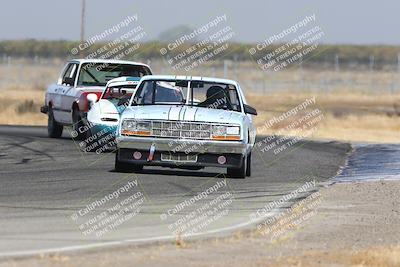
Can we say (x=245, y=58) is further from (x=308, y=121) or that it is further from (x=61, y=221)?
(x=61, y=221)

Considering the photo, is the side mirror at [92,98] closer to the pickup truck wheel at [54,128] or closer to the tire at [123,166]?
the pickup truck wheel at [54,128]

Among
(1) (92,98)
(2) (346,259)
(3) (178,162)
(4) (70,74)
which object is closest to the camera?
(2) (346,259)

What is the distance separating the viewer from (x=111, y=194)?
15.3m

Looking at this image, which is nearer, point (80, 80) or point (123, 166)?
point (123, 166)

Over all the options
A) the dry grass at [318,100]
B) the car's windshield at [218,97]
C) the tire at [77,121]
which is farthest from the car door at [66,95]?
the dry grass at [318,100]

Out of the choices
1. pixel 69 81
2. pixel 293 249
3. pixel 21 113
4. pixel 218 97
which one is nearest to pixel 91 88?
pixel 69 81

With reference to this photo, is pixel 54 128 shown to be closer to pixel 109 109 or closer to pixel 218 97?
pixel 109 109

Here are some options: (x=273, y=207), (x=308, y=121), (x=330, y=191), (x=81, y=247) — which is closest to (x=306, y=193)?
(x=330, y=191)

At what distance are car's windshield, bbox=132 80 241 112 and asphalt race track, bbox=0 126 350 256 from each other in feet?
3.64

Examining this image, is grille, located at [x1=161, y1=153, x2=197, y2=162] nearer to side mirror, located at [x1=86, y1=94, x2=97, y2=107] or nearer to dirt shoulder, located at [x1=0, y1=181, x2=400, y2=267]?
dirt shoulder, located at [x1=0, y1=181, x2=400, y2=267]

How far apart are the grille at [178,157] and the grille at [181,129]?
0.30 metres

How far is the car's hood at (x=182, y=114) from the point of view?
17.6 metres

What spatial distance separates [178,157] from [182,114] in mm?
750

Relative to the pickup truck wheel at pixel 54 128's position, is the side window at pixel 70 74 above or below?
above
